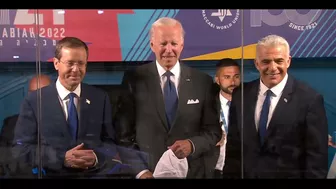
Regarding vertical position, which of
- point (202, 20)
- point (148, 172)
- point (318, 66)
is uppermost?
point (202, 20)

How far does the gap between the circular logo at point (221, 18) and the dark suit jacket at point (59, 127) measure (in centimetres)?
141

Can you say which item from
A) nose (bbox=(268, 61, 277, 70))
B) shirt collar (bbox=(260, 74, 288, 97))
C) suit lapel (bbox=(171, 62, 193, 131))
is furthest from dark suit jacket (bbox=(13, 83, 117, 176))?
nose (bbox=(268, 61, 277, 70))

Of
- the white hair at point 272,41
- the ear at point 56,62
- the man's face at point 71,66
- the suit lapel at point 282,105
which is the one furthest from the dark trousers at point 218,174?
the ear at point 56,62

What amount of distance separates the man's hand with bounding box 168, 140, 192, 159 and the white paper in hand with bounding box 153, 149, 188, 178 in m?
0.04

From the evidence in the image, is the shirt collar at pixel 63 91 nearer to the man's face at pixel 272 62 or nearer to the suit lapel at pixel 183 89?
the suit lapel at pixel 183 89

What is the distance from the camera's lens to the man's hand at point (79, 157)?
27.0 ft

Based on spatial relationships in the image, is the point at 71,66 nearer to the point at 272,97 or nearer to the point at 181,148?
the point at 181,148

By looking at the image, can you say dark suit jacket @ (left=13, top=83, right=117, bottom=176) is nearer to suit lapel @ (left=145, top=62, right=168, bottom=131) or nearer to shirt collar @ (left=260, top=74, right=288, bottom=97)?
suit lapel @ (left=145, top=62, right=168, bottom=131)

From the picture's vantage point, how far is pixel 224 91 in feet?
26.8

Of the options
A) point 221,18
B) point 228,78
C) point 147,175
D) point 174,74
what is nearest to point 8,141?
point 147,175

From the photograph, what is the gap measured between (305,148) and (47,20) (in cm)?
303
